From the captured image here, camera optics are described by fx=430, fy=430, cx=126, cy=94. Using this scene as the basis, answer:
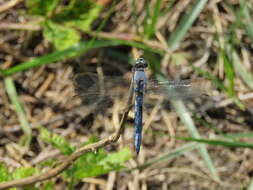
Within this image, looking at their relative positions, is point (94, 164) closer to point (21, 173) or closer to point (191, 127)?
point (21, 173)

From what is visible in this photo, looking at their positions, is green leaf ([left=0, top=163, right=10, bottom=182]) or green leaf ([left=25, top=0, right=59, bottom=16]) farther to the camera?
green leaf ([left=25, top=0, right=59, bottom=16])

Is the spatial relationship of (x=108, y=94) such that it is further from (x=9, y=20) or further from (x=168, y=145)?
(x=9, y=20)

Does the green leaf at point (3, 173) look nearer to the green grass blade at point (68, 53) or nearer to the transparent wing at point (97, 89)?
the transparent wing at point (97, 89)

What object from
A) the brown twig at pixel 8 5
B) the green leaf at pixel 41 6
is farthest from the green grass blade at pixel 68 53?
the brown twig at pixel 8 5

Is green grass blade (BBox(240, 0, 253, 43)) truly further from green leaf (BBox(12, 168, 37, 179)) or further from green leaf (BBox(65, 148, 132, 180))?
green leaf (BBox(12, 168, 37, 179))

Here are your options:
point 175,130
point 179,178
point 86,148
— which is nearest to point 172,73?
point 175,130

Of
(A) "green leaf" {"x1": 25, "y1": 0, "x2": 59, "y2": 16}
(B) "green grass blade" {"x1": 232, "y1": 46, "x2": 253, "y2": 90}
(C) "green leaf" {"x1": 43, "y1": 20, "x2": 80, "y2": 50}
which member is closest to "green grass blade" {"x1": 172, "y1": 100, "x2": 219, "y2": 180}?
(B) "green grass blade" {"x1": 232, "y1": 46, "x2": 253, "y2": 90}

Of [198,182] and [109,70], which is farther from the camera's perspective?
[109,70]
